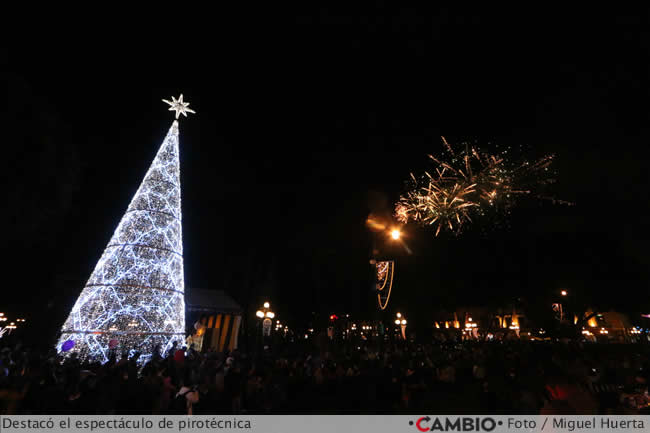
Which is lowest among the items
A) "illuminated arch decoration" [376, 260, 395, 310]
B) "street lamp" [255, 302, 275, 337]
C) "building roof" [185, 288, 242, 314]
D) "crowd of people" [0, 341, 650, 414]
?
"crowd of people" [0, 341, 650, 414]

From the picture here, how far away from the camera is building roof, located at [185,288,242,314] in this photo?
23859 millimetres

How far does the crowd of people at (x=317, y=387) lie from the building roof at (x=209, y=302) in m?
11.7

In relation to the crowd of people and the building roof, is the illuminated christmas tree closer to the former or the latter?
the crowd of people

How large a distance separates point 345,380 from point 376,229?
16.9ft

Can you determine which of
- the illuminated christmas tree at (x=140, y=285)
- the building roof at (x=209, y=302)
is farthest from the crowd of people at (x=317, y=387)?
the building roof at (x=209, y=302)

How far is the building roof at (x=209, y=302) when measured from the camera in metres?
23.9

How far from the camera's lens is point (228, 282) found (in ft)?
97.9

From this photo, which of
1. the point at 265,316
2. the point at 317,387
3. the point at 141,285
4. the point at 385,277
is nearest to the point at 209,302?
the point at 265,316

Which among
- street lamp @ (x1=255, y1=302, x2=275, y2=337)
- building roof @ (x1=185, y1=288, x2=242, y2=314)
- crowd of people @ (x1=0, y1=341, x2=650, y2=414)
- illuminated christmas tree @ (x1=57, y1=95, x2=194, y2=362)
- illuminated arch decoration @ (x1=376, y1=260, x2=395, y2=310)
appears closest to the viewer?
crowd of people @ (x1=0, y1=341, x2=650, y2=414)

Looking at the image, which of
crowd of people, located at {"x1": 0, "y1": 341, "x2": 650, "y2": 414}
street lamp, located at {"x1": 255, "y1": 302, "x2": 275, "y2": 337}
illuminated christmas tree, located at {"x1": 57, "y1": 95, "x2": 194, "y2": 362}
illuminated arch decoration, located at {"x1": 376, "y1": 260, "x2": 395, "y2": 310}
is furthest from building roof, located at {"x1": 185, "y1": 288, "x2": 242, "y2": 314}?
illuminated arch decoration, located at {"x1": 376, "y1": 260, "x2": 395, "y2": 310}

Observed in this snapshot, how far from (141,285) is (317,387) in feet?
24.8

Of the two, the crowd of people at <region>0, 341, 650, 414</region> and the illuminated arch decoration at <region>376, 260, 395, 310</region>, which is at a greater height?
the illuminated arch decoration at <region>376, 260, 395, 310</region>

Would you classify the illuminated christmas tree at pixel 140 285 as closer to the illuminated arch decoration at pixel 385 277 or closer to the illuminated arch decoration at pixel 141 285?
the illuminated arch decoration at pixel 141 285

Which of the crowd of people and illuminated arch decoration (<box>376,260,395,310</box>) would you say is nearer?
the crowd of people
